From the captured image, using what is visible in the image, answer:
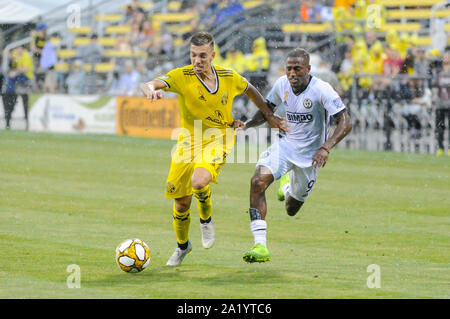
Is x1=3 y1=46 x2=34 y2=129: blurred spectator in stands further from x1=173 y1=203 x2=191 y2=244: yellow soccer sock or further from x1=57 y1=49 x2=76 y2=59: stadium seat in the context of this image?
x1=173 y1=203 x2=191 y2=244: yellow soccer sock

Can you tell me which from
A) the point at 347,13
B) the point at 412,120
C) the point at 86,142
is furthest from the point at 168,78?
the point at 347,13

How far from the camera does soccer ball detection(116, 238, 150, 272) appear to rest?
8.27 m

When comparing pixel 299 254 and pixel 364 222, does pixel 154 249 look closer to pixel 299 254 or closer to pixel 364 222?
pixel 299 254

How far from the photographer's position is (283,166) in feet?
32.1

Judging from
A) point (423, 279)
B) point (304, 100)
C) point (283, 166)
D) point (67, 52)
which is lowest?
point (423, 279)

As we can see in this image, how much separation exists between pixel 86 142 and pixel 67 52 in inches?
442

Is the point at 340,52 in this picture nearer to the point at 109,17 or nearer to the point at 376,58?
the point at 376,58

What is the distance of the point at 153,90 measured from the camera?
8211mm

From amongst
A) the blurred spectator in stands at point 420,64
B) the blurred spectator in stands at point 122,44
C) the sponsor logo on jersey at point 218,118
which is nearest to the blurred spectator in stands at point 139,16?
the blurred spectator in stands at point 122,44

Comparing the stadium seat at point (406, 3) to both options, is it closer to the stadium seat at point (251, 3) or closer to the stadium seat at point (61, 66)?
the stadium seat at point (251, 3)

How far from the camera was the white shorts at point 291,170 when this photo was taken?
31.6 ft

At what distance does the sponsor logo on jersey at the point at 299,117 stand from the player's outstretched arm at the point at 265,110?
1.05 ft

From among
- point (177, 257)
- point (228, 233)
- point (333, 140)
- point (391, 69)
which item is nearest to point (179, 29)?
point (391, 69)

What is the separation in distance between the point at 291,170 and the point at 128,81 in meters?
19.2
